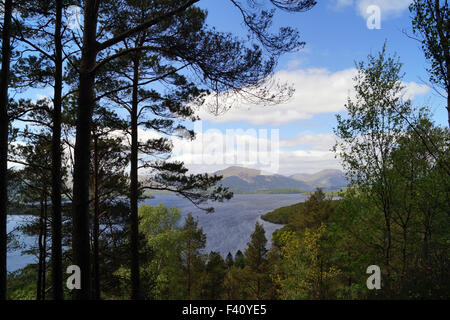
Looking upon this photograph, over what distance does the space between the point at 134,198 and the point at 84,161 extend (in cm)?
340

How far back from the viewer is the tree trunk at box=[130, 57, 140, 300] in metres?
6.21

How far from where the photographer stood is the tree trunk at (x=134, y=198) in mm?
6211

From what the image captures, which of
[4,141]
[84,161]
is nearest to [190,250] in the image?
[4,141]

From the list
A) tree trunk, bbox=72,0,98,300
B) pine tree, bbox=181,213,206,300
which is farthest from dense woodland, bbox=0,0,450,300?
pine tree, bbox=181,213,206,300

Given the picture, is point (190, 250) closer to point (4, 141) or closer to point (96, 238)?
point (96, 238)

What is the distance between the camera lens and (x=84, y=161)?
3.28 meters

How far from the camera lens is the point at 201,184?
786cm

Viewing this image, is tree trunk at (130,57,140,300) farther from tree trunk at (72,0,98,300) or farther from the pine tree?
the pine tree

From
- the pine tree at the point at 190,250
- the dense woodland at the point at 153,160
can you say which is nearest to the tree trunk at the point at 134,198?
the dense woodland at the point at 153,160

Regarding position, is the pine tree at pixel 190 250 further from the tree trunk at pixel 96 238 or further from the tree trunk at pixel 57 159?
the tree trunk at pixel 57 159

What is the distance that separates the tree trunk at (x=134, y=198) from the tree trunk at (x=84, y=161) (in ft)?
9.07
